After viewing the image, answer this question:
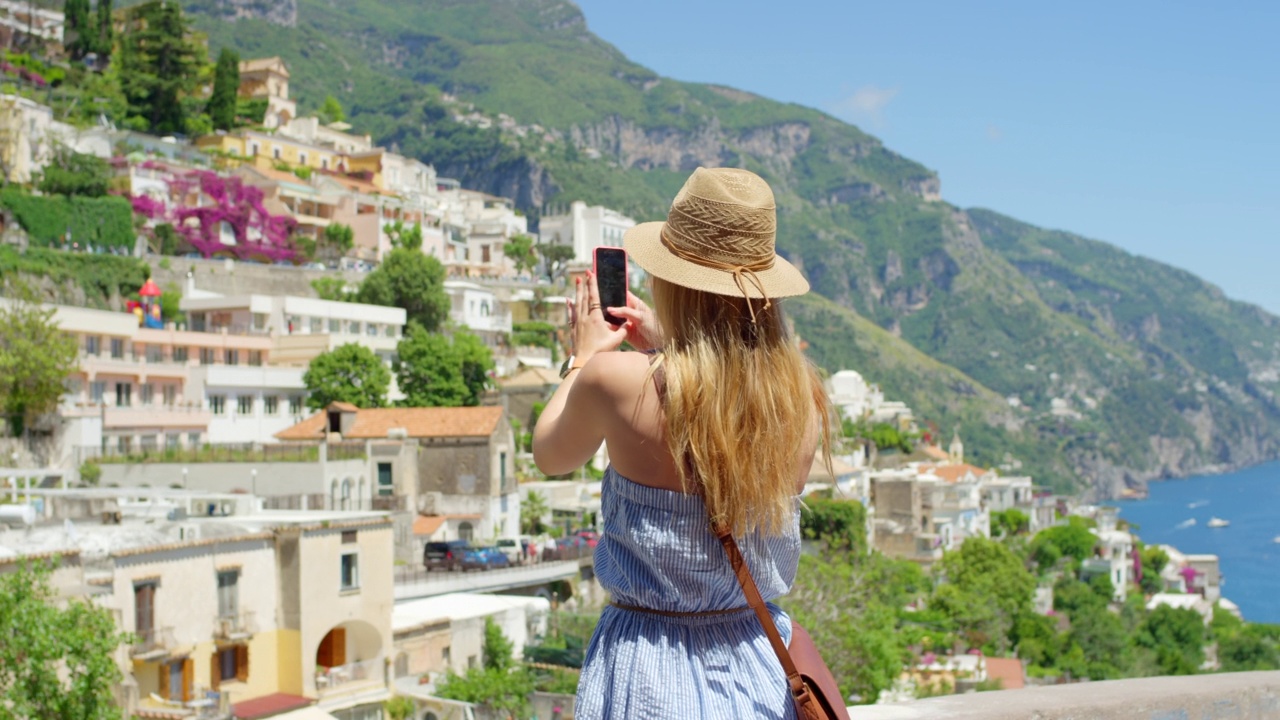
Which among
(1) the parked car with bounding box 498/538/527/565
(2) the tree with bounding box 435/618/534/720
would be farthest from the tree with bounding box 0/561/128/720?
(1) the parked car with bounding box 498/538/527/565

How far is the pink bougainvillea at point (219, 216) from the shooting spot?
5359cm

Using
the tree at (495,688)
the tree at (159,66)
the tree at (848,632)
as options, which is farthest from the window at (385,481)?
the tree at (159,66)

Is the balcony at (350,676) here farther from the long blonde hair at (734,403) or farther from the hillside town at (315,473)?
the long blonde hair at (734,403)

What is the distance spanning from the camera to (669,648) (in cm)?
296

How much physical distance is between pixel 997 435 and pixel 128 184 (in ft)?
513

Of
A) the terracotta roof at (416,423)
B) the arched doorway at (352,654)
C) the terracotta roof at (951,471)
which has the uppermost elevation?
the terracotta roof at (416,423)

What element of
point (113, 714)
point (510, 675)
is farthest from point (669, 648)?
point (510, 675)

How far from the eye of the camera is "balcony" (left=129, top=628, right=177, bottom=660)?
19078 millimetres

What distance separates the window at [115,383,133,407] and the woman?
39.1 meters

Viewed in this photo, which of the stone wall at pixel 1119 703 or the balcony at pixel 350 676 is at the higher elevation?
the stone wall at pixel 1119 703

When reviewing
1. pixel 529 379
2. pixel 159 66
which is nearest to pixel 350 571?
pixel 529 379

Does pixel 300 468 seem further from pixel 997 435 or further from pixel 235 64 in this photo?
pixel 997 435

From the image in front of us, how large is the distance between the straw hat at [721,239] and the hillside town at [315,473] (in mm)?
385

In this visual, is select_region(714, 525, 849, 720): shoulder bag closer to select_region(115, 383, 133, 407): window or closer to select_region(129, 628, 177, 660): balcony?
select_region(129, 628, 177, 660): balcony
